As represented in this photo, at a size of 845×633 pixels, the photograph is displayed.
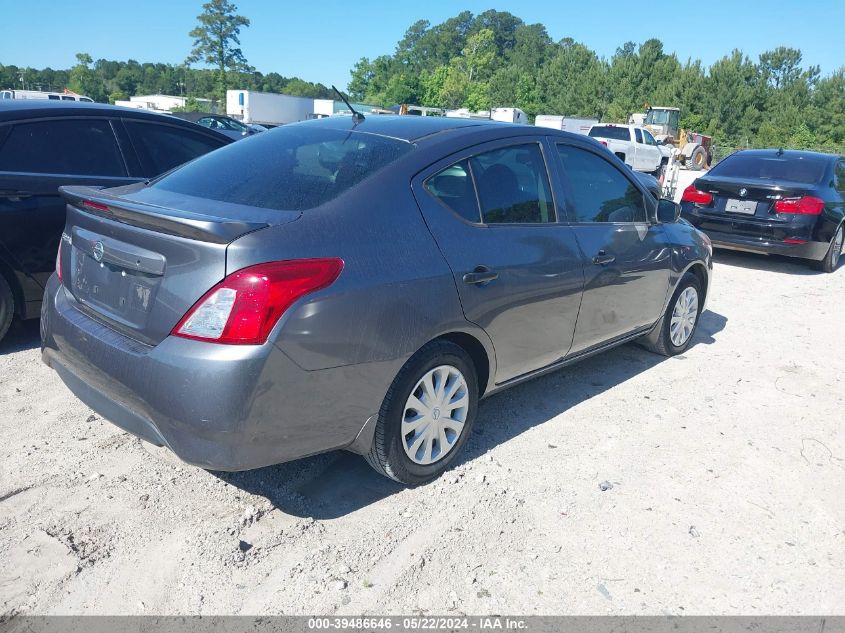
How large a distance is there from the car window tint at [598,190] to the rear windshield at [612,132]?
2061 centimetres

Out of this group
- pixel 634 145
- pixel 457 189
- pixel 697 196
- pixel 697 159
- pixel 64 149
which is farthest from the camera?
pixel 697 159

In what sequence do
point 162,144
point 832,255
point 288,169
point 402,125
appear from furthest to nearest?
point 832,255 < point 162,144 < point 402,125 < point 288,169

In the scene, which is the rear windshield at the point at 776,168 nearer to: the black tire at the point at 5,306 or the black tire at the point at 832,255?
the black tire at the point at 832,255

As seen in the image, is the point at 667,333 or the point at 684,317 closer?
the point at 667,333

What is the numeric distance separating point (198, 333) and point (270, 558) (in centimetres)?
96

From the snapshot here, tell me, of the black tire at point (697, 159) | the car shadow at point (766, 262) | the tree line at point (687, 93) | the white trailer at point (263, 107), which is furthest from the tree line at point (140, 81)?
the car shadow at point (766, 262)

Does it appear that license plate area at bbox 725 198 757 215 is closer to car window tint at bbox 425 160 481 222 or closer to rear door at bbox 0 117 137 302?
car window tint at bbox 425 160 481 222

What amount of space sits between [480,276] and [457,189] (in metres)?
0.44

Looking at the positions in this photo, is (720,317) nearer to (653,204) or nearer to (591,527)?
(653,204)

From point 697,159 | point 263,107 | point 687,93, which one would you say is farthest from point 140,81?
point 697,159

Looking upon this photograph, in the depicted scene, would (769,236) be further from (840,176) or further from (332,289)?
(332,289)

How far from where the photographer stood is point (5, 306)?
4531 mm

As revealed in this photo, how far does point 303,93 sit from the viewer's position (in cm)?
13112

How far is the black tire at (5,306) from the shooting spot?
4.50 metres
